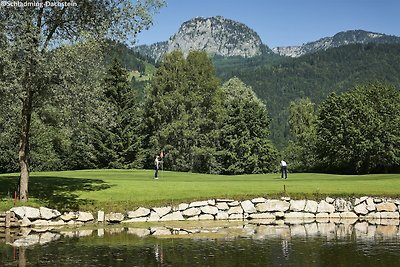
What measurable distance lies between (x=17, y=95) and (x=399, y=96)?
57.0 meters

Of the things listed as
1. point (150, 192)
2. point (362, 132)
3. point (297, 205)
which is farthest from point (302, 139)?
point (150, 192)

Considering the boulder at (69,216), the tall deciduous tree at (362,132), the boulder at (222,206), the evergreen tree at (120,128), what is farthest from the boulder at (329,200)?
the evergreen tree at (120,128)

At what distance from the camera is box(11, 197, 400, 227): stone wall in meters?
28.6

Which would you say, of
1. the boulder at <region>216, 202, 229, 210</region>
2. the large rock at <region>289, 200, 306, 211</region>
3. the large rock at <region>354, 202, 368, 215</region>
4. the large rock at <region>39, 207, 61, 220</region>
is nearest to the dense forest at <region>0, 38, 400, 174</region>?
the large rock at <region>354, 202, 368, 215</region>

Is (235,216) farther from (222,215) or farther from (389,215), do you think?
(389,215)

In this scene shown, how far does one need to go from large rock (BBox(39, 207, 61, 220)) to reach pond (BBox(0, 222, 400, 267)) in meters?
2.01

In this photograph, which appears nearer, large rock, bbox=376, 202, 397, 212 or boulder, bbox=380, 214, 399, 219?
boulder, bbox=380, 214, 399, 219

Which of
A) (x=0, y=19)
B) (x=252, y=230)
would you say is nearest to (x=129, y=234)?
(x=252, y=230)

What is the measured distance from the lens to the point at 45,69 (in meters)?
26.2

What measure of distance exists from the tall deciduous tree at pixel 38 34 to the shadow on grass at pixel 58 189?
5.62 feet

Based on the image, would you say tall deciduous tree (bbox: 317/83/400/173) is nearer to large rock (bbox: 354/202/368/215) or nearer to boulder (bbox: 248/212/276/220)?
large rock (bbox: 354/202/368/215)

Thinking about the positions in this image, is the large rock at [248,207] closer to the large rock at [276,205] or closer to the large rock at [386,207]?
the large rock at [276,205]

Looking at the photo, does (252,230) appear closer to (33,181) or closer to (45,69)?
(45,69)

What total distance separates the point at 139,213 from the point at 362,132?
42684 mm
